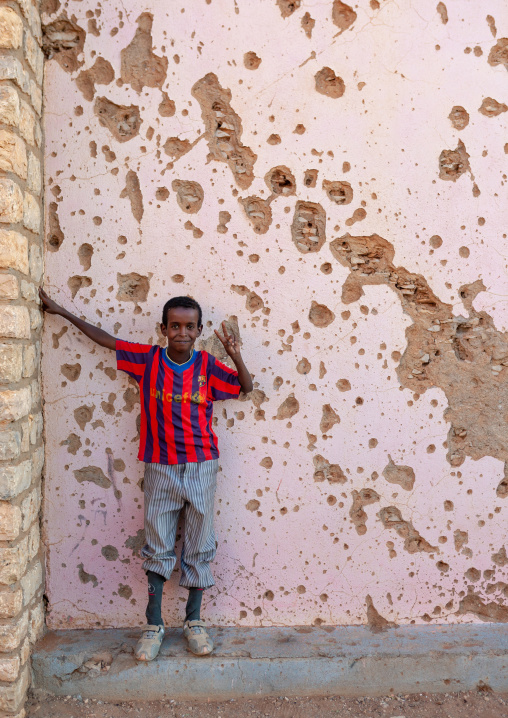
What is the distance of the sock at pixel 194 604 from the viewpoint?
2314 millimetres

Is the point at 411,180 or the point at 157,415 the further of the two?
the point at 411,180

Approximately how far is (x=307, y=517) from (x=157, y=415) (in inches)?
31.5

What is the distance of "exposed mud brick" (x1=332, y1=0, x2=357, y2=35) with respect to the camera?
Answer: 2379mm

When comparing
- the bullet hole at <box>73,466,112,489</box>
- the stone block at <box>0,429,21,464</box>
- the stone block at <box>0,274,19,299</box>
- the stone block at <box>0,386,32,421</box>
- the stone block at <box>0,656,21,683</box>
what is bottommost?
the stone block at <box>0,656,21,683</box>

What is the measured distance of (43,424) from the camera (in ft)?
7.90

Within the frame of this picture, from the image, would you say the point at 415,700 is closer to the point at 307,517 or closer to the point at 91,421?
the point at 307,517

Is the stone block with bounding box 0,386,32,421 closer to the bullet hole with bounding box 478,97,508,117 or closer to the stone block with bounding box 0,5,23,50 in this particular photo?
the stone block with bounding box 0,5,23,50

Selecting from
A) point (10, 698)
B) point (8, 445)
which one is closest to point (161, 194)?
point (8, 445)

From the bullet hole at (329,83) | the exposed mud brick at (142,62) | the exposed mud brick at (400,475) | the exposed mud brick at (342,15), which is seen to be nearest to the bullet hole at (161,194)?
the exposed mud brick at (142,62)

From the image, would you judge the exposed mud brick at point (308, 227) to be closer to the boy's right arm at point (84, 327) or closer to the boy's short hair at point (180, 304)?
the boy's short hair at point (180, 304)

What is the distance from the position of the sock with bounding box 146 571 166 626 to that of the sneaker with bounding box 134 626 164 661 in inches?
1.0

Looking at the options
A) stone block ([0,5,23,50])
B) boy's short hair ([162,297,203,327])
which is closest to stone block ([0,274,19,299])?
boy's short hair ([162,297,203,327])

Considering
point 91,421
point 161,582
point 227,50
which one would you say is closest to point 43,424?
point 91,421

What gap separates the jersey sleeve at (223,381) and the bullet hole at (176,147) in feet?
2.96
